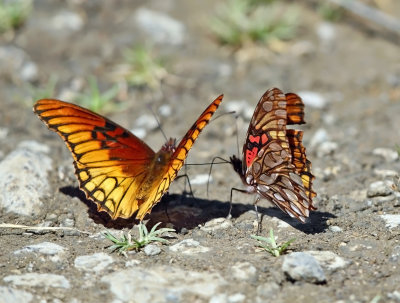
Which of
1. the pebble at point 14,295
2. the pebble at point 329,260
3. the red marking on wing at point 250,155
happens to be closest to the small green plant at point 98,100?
the red marking on wing at point 250,155

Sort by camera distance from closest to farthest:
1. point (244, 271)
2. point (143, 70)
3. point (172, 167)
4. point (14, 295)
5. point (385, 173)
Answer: point (14, 295) → point (244, 271) → point (172, 167) → point (385, 173) → point (143, 70)

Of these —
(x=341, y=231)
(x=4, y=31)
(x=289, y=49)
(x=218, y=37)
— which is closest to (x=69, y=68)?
(x=4, y=31)

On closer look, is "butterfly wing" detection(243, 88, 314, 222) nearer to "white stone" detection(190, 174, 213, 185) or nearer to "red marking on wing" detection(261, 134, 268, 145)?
"red marking on wing" detection(261, 134, 268, 145)

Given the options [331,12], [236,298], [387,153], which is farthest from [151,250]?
[331,12]

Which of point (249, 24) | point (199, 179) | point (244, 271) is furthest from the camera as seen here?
point (249, 24)

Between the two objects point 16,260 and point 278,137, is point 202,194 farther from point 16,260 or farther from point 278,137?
point 16,260

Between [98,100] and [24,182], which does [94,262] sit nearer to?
[24,182]

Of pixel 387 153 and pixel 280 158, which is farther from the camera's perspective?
pixel 387 153
